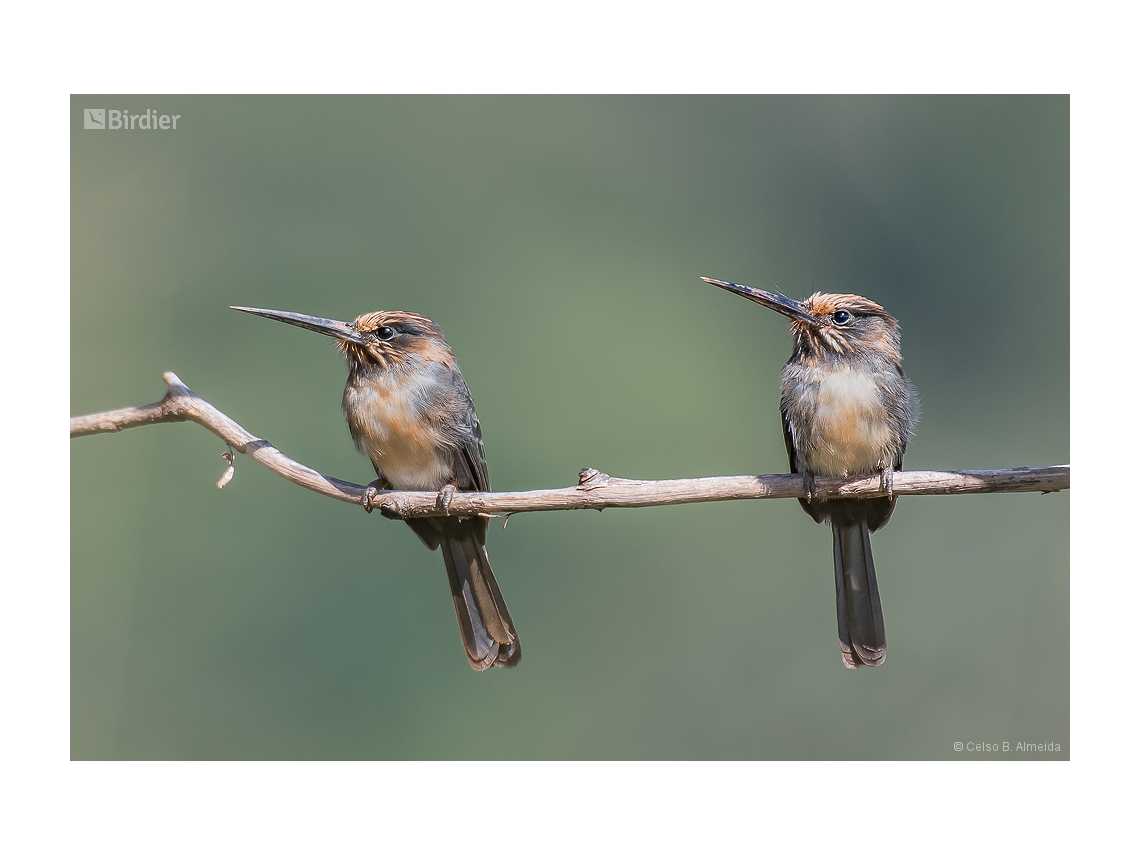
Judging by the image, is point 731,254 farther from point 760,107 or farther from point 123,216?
point 123,216

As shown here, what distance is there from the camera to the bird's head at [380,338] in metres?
3.99

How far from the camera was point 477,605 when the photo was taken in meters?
4.08

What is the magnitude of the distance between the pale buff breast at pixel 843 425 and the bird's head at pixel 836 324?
11 centimetres

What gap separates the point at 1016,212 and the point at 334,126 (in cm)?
321

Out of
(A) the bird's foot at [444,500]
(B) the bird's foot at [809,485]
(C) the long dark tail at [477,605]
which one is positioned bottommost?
(C) the long dark tail at [477,605]

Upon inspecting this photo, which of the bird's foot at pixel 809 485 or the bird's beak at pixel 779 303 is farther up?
the bird's beak at pixel 779 303
